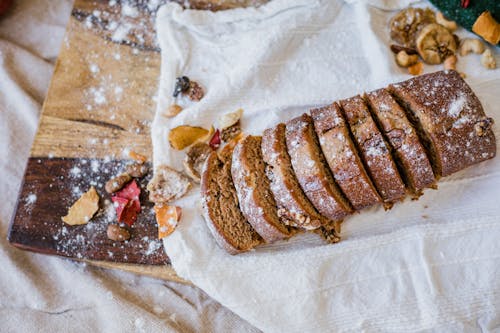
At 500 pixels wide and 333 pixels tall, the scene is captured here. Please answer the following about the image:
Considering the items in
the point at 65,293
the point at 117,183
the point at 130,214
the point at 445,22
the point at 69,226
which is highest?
the point at 445,22

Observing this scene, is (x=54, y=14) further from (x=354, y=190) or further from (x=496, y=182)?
(x=496, y=182)

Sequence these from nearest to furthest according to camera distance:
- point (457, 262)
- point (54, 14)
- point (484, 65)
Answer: point (457, 262), point (484, 65), point (54, 14)

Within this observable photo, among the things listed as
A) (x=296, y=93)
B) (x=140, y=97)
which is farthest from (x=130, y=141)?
(x=296, y=93)

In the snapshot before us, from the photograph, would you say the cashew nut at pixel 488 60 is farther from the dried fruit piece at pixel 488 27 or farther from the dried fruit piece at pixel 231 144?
the dried fruit piece at pixel 231 144

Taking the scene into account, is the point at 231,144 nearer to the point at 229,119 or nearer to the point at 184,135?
the point at 229,119

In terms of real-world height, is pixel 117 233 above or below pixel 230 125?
below

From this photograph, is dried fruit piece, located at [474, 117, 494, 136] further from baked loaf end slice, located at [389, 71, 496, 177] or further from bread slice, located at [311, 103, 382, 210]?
bread slice, located at [311, 103, 382, 210]

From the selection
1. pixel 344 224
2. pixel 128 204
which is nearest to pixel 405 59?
pixel 344 224
